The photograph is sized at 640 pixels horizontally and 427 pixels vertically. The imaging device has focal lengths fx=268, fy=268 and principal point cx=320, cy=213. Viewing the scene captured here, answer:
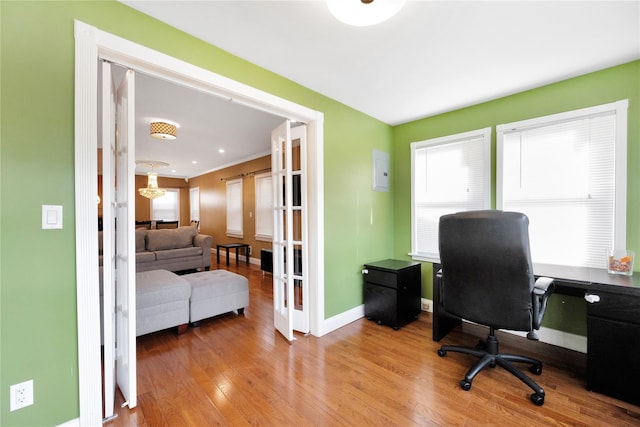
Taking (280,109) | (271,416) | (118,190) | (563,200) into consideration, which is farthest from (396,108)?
(271,416)

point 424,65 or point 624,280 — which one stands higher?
point 424,65

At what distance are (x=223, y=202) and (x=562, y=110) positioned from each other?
691 cm

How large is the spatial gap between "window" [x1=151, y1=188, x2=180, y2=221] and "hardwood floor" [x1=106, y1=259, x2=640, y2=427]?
6914 mm

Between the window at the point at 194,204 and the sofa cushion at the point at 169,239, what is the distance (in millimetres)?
3106

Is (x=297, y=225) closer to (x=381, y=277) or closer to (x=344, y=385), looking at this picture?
(x=381, y=277)

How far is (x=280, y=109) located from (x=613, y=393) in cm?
314

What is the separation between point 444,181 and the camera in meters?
3.19

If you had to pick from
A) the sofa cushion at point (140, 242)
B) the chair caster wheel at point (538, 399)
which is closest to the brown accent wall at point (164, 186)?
the sofa cushion at point (140, 242)

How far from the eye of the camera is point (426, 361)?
2219 millimetres

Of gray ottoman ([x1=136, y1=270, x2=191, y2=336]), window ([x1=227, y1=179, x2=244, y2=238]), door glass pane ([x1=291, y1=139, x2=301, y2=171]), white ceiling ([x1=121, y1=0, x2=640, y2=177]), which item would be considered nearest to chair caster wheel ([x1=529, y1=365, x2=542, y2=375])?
white ceiling ([x1=121, y1=0, x2=640, y2=177])

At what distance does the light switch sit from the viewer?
4.33 ft

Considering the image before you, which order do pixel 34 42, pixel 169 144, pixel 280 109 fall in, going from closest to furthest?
pixel 34 42 → pixel 280 109 → pixel 169 144

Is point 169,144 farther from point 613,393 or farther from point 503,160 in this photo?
point 613,393

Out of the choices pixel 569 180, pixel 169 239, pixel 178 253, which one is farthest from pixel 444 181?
pixel 169 239
